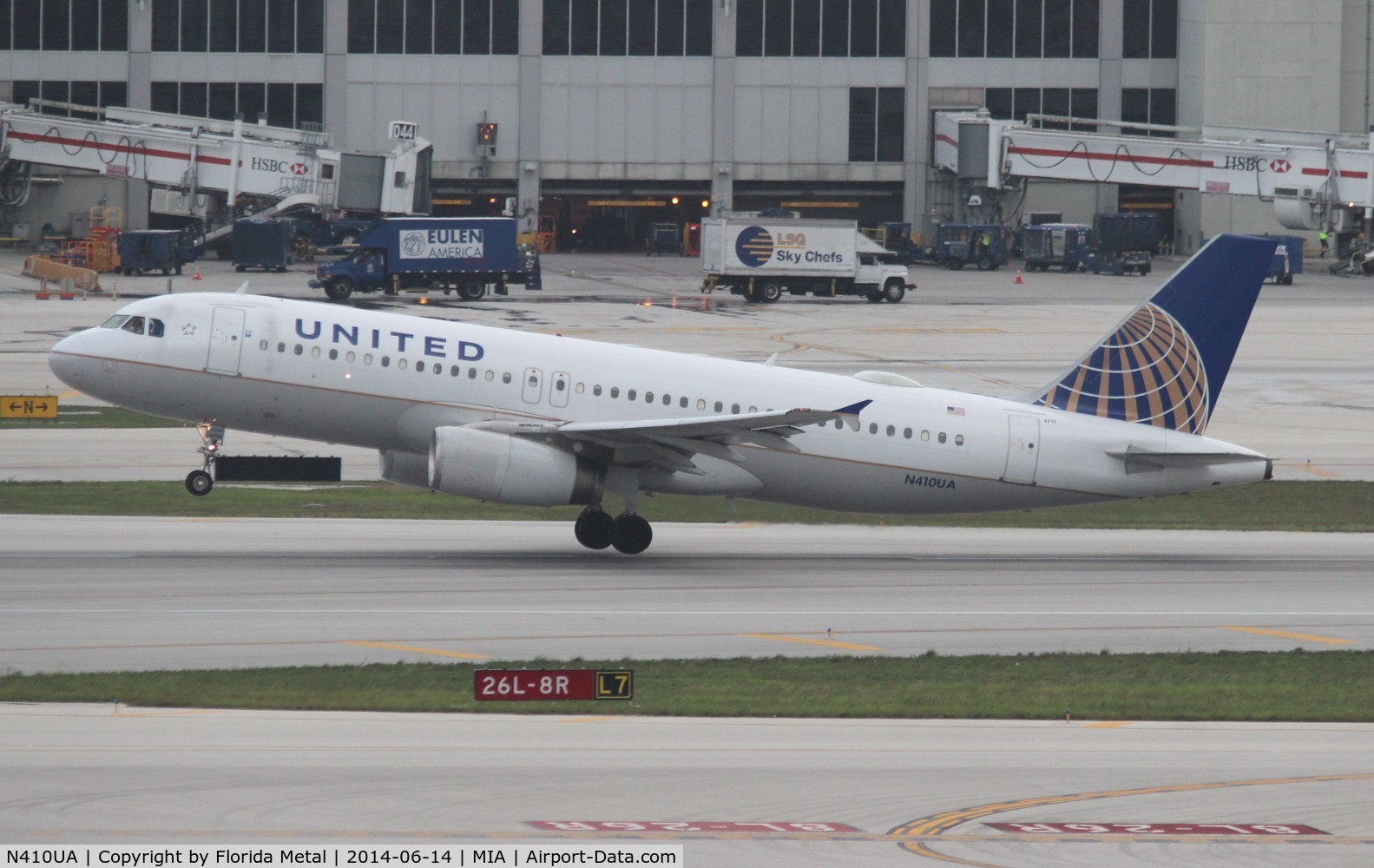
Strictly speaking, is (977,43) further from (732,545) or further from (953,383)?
(732,545)

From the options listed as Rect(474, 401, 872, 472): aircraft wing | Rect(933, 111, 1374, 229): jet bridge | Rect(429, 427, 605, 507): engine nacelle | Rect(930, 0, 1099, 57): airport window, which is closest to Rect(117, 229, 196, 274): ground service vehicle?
Rect(933, 111, 1374, 229): jet bridge

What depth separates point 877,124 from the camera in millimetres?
121188

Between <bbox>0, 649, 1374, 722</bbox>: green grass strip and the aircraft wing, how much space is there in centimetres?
688

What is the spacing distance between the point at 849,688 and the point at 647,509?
56.3 feet

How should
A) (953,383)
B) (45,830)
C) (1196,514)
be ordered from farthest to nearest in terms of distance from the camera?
(953,383) → (1196,514) → (45,830)

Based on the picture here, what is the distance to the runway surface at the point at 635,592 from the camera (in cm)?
2403

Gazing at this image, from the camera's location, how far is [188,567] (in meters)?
29.4

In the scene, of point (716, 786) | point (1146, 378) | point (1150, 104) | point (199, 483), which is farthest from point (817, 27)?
point (716, 786)

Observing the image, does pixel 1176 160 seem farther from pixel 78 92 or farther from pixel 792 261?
pixel 78 92

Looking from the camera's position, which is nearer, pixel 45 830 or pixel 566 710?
pixel 45 830

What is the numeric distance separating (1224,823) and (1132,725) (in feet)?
14.9

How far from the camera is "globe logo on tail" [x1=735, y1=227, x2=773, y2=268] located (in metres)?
90.1

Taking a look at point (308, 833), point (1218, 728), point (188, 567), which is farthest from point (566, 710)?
point (188, 567)

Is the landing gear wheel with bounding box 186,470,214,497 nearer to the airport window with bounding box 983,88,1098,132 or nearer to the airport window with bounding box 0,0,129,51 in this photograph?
the airport window with bounding box 0,0,129,51
